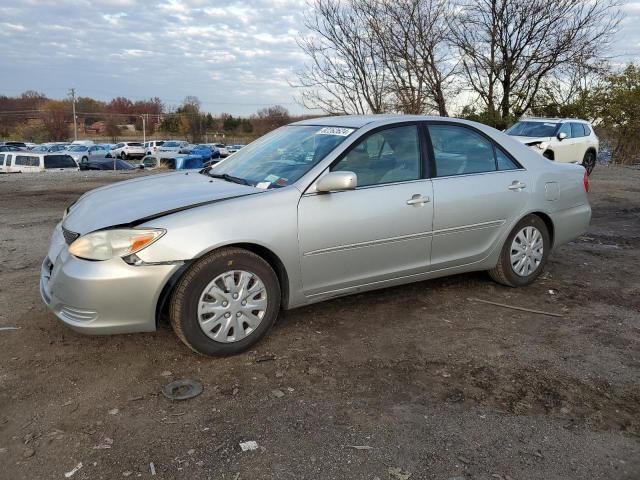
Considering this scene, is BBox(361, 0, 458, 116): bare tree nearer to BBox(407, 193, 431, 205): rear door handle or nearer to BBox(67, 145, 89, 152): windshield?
BBox(407, 193, 431, 205): rear door handle

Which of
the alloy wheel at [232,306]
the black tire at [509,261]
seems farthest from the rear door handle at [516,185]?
the alloy wheel at [232,306]

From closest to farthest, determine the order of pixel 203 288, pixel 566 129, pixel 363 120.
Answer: pixel 203 288
pixel 363 120
pixel 566 129

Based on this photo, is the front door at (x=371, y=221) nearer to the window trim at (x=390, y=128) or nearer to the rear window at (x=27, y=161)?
the window trim at (x=390, y=128)

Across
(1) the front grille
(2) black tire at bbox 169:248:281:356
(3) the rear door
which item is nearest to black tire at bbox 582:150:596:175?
(3) the rear door

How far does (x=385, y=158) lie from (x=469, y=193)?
2.65 feet

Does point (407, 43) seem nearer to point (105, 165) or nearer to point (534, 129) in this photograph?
point (534, 129)

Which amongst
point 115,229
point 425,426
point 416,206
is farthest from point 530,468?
point 115,229

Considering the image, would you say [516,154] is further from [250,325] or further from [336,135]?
[250,325]

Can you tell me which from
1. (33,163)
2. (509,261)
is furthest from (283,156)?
(33,163)

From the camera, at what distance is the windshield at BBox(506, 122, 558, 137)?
14048mm

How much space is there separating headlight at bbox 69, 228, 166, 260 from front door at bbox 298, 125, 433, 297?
981 millimetres

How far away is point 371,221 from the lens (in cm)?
388

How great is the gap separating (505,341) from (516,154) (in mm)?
1843

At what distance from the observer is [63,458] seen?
2.48 metres
